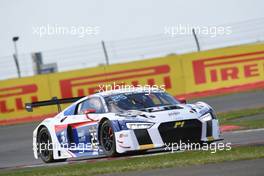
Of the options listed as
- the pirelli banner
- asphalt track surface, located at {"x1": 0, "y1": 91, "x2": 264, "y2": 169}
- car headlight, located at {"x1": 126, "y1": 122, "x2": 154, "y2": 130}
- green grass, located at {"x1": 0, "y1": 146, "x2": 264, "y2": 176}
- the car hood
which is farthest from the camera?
the pirelli banner

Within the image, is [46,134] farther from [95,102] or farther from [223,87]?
[223,87]

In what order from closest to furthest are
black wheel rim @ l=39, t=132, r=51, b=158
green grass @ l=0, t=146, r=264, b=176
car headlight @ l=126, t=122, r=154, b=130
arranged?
green grass @ l=0, t=146, r=264, b=176, car headlight @ l=126, t=122, r=154, b=130, black wheel rim @ l=39, t=132, r=51, b=158

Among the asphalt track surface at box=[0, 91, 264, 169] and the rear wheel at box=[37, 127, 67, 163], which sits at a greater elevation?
the rear wheel at box=[37, 127, 67, 163]

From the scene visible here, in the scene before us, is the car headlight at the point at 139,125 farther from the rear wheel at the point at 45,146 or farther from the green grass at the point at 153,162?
the rear wheel at the point at 45,146

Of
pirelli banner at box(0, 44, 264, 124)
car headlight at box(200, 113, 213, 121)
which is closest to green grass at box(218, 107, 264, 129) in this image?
car headlight at box(200, 113, 213, 121)

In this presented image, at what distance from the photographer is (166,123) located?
12.4 m

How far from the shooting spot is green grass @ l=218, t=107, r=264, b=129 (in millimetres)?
16891

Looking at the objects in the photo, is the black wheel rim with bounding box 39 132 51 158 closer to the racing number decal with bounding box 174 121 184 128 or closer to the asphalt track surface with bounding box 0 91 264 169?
the asphalt track surface with bounding box 0 91 264 169

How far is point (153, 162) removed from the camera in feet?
35.9

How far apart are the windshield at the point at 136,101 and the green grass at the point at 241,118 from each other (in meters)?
3.26

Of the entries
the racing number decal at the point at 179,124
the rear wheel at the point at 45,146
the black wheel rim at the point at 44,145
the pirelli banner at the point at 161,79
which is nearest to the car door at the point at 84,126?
the rear wheel at the point at 45,146

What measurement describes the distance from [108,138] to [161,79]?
45.0 ft

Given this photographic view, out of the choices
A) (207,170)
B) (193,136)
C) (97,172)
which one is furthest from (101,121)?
(207,170)

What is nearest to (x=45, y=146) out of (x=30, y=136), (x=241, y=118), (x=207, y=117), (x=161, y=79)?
(x=207, y=117)
